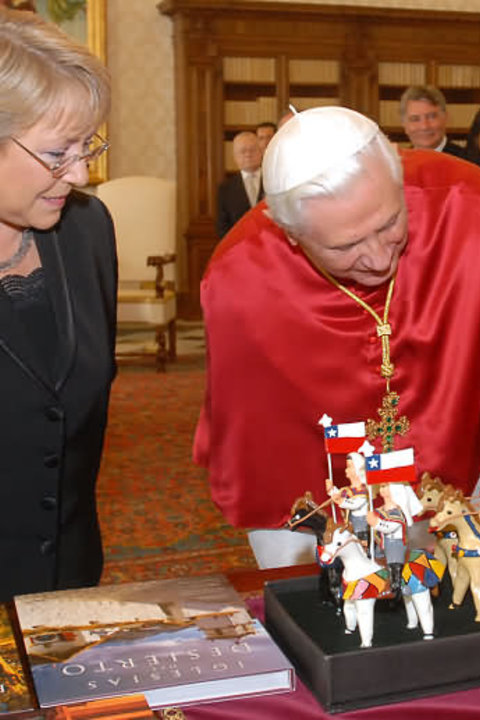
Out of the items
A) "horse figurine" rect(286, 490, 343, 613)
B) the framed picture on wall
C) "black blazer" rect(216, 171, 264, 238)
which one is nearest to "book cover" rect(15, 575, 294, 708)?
"horse figurine" rect(286, 490, 343, 613)

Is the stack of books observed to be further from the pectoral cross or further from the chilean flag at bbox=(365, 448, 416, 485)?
the pectoral cross

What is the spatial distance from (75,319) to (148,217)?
22.8 ft

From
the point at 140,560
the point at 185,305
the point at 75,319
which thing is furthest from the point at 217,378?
the point at 185,305

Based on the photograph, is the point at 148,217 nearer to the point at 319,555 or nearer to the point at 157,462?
the point at 157,462

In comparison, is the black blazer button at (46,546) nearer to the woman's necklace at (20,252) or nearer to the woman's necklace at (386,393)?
the woman's necklace at (20,252)

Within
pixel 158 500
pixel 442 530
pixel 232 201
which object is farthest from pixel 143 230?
pixel 442 530

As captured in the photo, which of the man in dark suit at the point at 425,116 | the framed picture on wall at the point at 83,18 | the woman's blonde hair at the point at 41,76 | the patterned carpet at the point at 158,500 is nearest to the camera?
the woman's blonde hair at the point at 41,76

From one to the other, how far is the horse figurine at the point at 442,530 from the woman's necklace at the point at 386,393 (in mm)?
597

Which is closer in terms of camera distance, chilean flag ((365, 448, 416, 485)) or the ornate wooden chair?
chilean flag ((365, 448, 416, 485))

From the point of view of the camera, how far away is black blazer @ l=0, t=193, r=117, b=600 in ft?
6.36

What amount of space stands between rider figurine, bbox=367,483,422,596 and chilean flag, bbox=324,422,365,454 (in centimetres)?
9

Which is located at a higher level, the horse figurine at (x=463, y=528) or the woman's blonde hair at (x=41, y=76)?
the woman's blonde hair at (x=41, y=76)

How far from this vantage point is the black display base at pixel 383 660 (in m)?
1.37

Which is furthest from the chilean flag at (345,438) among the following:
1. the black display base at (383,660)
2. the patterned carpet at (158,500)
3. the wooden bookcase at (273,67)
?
the wooden bookcase at (273,67)
